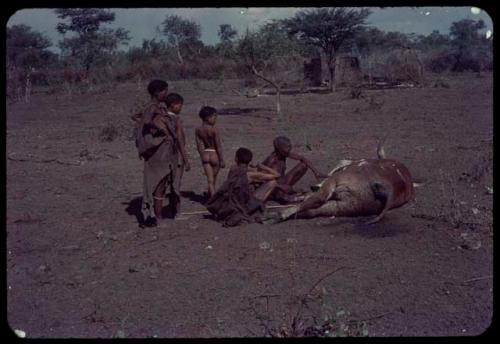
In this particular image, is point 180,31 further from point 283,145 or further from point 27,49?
point 283,145

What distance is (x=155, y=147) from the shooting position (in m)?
5.99

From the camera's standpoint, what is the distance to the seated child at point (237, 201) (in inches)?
239

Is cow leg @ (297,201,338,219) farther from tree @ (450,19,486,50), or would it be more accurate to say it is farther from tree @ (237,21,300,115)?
tree @ (450,19,486,50)

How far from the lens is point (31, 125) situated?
15.9 metres

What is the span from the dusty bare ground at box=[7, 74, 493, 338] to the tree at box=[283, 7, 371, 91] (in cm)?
1680

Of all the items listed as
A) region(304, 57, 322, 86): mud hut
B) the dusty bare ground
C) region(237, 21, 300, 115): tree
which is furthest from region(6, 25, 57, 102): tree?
the dusty bare ground

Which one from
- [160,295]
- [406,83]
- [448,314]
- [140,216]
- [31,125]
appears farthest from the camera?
[406,83]

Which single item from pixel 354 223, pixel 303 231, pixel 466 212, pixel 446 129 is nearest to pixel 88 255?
pixel 303 231

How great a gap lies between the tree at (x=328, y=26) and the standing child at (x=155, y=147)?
19823mm

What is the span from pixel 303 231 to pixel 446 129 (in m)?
7.39

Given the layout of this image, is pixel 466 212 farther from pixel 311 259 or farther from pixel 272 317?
pixel 272 317

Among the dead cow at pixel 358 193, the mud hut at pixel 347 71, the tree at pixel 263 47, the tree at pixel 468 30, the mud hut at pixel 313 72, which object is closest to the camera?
the dead cow at pixel 358 193

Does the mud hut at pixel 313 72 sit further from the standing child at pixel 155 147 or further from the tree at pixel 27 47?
the standing child at pixel 155 147

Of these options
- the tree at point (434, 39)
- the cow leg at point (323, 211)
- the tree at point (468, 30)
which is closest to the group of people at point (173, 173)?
the cow leg at point (323, 211)
